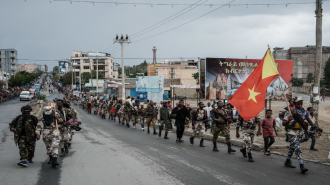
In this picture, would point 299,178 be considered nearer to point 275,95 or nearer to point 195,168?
point 195,168

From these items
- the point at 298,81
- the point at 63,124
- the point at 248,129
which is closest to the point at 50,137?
the point at 63,124

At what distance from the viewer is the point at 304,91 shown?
80062 millimetres

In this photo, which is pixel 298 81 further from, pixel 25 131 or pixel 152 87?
pixel 25 131

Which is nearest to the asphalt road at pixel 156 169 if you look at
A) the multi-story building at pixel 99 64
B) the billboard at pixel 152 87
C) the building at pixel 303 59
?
the billboard at pixel 152 87

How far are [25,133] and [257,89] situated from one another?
21.2 feet

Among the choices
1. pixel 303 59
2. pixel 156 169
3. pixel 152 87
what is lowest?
pixel 156 169

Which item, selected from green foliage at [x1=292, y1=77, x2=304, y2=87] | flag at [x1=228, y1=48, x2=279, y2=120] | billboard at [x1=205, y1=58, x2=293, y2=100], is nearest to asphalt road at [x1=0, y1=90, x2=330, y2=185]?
flag at [x1=228, y1=48, x2=279, y2=120]

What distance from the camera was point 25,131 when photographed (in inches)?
311

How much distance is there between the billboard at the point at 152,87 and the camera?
3009cm

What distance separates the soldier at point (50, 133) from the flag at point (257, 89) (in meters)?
5.17

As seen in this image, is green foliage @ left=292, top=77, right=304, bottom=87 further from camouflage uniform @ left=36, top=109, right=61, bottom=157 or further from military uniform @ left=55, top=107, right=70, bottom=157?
camouflage uniform @ left=36, top=109, right=61, bottom=157

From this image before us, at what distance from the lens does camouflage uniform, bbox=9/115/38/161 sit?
308 inches

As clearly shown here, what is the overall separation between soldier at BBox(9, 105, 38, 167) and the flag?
5.82 meters

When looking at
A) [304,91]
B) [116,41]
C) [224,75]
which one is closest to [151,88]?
[116,41]
